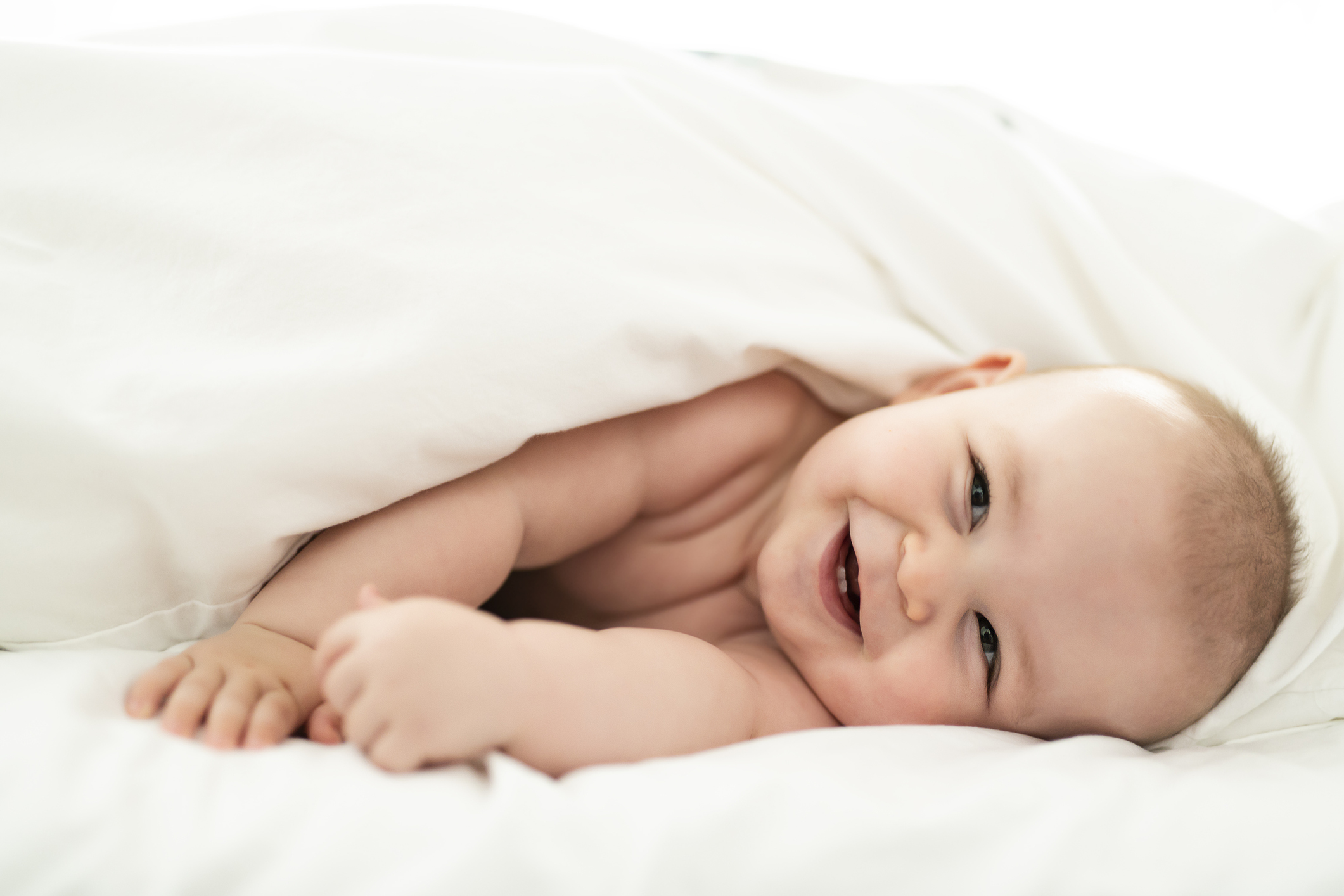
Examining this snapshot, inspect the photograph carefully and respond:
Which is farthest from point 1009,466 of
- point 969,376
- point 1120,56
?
point 1120,56

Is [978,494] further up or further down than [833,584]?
further up

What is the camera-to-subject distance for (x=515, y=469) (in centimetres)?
89

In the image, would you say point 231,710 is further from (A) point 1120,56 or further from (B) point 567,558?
(A) point 1120,56

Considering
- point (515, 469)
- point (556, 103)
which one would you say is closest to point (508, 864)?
point (515, 469)

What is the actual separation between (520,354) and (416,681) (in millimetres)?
343

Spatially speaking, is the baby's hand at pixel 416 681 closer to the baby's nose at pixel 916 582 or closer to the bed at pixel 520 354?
the bed at pixel 520 354

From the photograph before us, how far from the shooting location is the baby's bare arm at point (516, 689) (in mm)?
588

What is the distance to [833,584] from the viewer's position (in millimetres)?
939

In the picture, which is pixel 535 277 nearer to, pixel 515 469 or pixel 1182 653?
pixel 515 469

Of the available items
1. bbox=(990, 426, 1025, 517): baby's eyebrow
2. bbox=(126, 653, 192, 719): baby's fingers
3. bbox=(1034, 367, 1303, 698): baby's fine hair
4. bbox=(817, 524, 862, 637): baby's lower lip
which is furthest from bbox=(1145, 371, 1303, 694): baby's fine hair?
bbox=(126, 653, 192, 719): baby's fingers

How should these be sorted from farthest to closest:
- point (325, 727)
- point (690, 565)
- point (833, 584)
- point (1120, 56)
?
point (1120, 56)
point (690, 565)
point (833, 584)
point (325, 727)

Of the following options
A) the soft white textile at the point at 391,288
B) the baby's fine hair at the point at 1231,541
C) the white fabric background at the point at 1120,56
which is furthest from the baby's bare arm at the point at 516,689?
the white fabric background at the point at 1120,56

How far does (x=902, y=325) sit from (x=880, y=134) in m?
0.29

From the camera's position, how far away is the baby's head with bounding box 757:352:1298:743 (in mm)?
816
